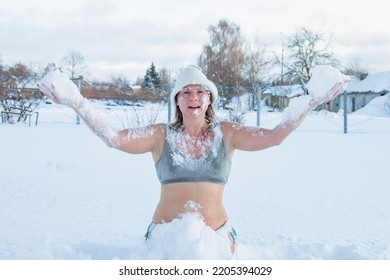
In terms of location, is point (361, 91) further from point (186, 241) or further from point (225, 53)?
point (186, 241)

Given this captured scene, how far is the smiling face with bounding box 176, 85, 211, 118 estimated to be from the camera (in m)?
2.31

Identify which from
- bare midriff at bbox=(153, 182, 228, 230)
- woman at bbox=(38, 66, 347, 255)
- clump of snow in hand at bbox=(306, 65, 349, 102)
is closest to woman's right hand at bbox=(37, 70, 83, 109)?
woman at bbox=(38, 66, 347, 255)

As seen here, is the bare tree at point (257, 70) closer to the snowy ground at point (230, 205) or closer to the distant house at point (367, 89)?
the distant house at point (367, 89)

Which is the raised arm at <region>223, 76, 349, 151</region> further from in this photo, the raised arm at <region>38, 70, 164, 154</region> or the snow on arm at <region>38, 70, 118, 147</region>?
the snow on arm at <region>38, 70, 118, 147</region>

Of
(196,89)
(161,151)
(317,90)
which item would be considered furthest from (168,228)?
(317,90)

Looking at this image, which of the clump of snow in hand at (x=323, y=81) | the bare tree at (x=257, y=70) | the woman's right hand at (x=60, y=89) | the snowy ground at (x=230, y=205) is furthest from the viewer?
the bare tree at (x=257, y=70)

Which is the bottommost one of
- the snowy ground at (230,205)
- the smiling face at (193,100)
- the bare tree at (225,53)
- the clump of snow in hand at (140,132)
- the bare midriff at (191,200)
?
the snowy ground at (230,205)

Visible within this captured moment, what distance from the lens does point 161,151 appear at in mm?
2367

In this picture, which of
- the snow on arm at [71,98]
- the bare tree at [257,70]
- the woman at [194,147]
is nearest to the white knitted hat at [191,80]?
the woman at [194,147]

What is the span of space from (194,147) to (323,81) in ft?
2.14

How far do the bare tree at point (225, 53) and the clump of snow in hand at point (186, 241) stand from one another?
2424cm

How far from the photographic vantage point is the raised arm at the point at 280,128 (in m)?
2.21

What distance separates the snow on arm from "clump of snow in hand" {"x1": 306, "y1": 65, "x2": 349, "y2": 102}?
0.91m

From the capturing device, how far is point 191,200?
230cm
